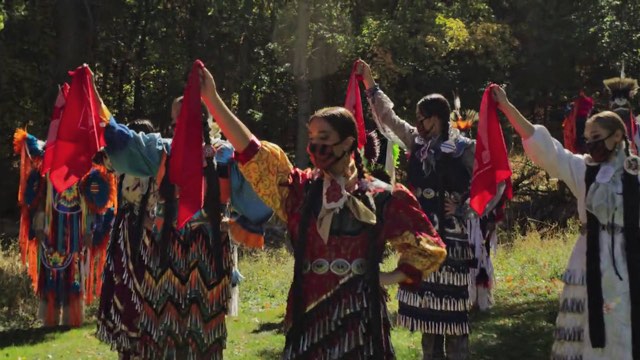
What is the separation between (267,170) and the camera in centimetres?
355

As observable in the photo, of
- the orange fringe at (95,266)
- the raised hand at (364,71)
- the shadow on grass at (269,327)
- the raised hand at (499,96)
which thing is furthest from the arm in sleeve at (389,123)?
the orange fringe at (95,266)

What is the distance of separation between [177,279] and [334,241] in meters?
1.67

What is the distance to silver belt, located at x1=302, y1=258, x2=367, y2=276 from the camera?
355 cm

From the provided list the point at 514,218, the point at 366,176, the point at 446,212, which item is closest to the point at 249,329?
the point at 446,212

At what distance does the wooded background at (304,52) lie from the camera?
18.2 metres

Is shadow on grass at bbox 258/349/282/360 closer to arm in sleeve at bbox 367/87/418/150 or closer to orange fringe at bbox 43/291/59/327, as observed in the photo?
arm in sleeve at bbox 367/87/418/150

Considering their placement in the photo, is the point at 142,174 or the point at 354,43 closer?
the point at 142,174

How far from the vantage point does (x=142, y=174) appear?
4.88 meters

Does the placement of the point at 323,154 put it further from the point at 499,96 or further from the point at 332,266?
A: the point at 499,96

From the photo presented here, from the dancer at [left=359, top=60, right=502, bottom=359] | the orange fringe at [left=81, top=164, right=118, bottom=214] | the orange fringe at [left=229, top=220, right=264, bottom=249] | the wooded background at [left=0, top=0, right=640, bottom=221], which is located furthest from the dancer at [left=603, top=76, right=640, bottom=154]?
the wooded background at [left=0, top=0, right=640, bottom=221]

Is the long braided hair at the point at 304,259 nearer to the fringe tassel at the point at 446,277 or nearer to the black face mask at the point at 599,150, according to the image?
the black face mask at the point at 599,150

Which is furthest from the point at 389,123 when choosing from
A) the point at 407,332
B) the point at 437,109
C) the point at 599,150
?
the point at 407,332

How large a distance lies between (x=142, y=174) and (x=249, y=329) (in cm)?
426

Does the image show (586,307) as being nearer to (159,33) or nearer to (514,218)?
(514,218)
